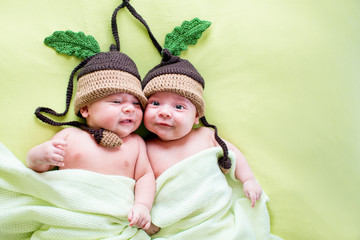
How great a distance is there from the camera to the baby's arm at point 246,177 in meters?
1.03

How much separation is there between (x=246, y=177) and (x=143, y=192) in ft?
1.26

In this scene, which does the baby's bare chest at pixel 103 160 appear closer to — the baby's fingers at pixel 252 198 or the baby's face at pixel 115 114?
the baby's face at pixel 115 114

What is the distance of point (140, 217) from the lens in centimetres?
90

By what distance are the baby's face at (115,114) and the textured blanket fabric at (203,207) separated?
22 cm

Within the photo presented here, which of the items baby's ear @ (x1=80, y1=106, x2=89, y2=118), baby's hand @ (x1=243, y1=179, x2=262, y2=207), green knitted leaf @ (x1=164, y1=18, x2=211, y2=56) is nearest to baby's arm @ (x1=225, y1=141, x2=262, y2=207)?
baby's hand @ (x1=243, y1=179, x2=262, y2=207)

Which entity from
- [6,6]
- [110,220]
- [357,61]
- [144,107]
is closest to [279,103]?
[357,61]

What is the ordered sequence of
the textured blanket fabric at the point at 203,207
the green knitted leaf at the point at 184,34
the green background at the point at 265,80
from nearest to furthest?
the textured blanket fabric at the point at 203,207, the green background at the point at 265,80, the green knitted leaf at the point at 184,34

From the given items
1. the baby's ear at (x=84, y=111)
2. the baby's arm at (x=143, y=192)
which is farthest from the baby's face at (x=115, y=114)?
the baby's arm at (x=143, y=192)

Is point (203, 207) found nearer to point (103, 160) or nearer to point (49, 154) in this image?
point (103, 160)

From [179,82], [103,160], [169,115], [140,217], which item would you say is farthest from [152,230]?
[179,82]

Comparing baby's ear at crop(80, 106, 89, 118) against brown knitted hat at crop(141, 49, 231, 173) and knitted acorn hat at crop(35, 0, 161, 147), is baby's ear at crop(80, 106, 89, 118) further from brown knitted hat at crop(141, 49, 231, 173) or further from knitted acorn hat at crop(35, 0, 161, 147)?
brown knitted hat at crop(141, 49, 231, 173)

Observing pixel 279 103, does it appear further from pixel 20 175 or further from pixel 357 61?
pixel 20 175

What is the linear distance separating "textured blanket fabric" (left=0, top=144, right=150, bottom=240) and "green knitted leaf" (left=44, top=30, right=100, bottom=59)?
0.42 m

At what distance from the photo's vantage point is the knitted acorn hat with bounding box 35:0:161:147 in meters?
0.99
